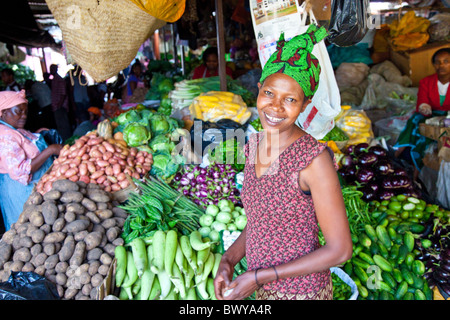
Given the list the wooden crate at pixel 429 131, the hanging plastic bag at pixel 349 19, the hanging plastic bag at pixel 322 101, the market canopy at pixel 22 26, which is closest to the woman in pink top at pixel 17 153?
the hanging plastic bag at pixel 322 101

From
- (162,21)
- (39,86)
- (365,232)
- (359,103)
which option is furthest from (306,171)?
(39,86)

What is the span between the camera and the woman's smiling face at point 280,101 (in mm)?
1248

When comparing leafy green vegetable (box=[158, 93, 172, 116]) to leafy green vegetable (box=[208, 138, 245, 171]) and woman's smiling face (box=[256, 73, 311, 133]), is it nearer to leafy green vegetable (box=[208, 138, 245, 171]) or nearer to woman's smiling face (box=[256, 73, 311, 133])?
leafy green vegetable (box=[208, 138, 245, 171])

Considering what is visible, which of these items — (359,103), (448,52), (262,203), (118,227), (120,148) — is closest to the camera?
(262,203)

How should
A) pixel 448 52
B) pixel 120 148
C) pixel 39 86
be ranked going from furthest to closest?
pixel 39 86 → pixel 448 52 → pixel 120 148

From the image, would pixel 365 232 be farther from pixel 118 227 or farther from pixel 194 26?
pixel 194 26

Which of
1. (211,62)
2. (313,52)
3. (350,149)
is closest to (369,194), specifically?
(350,149)

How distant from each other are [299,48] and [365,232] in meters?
1.92

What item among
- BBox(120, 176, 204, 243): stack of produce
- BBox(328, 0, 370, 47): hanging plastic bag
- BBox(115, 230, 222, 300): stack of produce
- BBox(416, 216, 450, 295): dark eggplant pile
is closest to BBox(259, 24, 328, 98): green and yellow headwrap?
BBox(328, 0, 370, 47): hanging plastic bag

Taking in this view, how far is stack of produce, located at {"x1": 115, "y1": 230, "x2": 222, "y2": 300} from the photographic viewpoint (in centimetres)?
226

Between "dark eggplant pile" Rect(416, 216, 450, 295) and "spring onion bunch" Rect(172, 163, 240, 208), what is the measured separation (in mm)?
1471

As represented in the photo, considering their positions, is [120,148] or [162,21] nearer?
[162,21]

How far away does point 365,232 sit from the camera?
2682 mm

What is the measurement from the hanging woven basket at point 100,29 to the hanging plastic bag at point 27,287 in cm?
150
